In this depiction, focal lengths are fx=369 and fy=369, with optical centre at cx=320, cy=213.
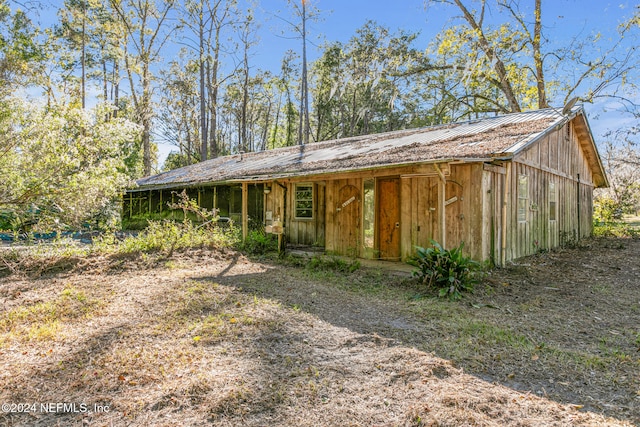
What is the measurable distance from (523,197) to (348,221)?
14.3ft

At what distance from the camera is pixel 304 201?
12.0 m

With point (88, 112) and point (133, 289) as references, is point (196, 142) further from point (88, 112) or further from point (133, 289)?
point (133, 289)

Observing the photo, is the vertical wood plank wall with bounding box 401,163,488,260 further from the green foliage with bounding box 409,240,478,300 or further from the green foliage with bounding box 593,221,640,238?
the green foliage with bounding box 593,221,640,238

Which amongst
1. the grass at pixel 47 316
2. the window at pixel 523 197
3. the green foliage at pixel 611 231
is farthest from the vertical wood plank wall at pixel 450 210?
the green foliage at pixel 611 231

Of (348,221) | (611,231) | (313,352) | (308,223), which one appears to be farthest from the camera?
(611,231)

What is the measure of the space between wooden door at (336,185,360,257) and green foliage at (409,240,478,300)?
2.97 meters

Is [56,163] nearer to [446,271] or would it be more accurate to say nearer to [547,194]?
[446,271]

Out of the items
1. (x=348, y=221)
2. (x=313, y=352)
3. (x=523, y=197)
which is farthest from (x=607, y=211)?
(x=313, y=352)

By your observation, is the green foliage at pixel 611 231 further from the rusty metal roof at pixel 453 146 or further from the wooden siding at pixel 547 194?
the rusty metal roof at pixel 453 146

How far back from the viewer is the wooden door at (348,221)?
375 inches

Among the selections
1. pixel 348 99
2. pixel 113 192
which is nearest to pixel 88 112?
pixel 113 192

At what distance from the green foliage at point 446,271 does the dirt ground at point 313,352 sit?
0.97 ft

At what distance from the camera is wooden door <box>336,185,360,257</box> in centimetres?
952

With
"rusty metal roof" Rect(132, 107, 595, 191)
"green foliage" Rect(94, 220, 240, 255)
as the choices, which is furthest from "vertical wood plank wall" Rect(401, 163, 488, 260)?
"green foliage" Rect(94, 220, 240, 255)
